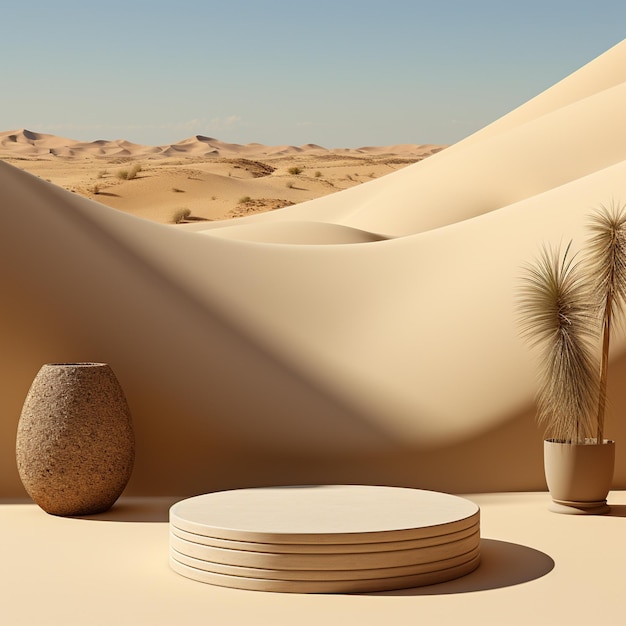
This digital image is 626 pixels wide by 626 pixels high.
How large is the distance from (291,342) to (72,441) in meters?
2.57

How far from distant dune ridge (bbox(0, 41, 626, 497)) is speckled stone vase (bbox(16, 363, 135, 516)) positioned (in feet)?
3.25

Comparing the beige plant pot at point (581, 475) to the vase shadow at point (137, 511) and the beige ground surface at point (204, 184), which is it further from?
the beige ground surface at point (204, 184)

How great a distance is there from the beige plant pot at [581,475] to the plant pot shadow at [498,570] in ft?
3.60

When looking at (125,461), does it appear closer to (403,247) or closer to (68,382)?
(68,382)

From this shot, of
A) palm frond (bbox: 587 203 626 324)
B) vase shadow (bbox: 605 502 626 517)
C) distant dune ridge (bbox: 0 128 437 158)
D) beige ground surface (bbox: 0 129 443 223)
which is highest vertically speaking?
distant dune ridge (bbox: 0 128 437 158)

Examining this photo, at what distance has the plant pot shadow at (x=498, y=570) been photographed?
5.60m

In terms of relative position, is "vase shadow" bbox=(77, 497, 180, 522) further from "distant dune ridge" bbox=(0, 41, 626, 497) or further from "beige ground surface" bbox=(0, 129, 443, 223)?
"beige ground surface" bbox=(0, 129, 443, 223)

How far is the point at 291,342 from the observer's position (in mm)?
9492

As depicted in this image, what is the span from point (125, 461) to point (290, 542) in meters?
2.62

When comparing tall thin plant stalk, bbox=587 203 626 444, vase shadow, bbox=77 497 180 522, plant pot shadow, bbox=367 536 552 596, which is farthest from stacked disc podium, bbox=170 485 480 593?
tall thin plant stalk, bbox=587 203 626 444

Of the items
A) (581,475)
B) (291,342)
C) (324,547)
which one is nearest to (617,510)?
(581,475)

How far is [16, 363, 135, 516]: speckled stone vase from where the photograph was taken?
7.52 meters

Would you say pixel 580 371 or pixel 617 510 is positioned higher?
pixel 580 371

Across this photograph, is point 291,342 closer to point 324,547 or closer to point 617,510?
point 617,510
